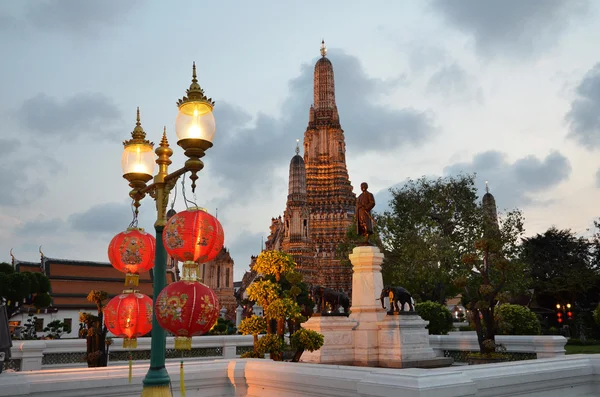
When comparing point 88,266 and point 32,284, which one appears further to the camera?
point 88,266

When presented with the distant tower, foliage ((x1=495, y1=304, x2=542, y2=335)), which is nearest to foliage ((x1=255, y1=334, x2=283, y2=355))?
foliage ((x1=495, y1=304, x2=542, y2=335))

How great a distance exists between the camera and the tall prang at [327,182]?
180 feet

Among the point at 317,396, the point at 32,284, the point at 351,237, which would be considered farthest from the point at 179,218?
the point at 351,237

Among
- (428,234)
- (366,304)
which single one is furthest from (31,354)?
(428,234)

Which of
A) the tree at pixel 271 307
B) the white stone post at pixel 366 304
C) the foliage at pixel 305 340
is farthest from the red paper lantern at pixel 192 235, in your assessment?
the white stone post at pixel 366 304

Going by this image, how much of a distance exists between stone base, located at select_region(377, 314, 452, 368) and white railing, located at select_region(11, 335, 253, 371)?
5.01 m

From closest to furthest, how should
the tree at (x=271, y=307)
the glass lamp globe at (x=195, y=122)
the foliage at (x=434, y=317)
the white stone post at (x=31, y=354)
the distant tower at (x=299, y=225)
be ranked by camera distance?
the glass lamp globe at (x=195, y=122), the tree at (x=271, y=307), the white stone post at (x=31, y=354), the foliage at (x=434, y=317), the distant tower at (x=299, y=225)

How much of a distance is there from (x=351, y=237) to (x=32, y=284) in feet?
85.1

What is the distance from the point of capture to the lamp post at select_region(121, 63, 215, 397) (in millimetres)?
5301

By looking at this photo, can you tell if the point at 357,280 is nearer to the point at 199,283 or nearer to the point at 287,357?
the point at 287,357

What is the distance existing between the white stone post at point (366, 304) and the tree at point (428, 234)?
1697 centimetres

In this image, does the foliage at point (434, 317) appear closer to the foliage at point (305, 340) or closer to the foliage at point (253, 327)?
the foliage at point (253, 327)

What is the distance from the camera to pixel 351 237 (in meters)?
42.2

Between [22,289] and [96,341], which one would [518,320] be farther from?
[22,289]
